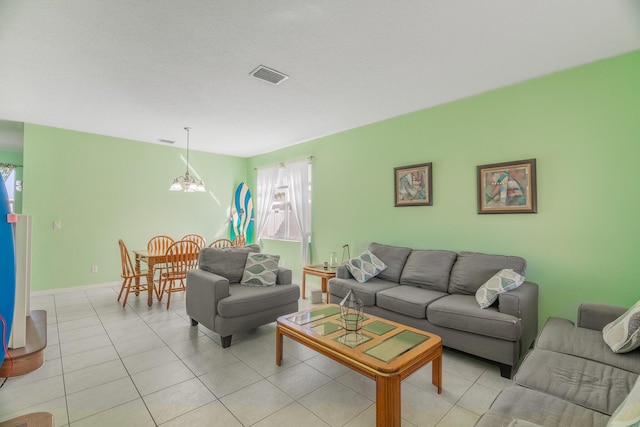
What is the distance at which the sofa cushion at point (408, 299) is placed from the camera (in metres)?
2.62

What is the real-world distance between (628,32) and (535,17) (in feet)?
2.64

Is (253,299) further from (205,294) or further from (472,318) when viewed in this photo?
(472,318)

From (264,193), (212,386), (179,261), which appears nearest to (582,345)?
(212,386)

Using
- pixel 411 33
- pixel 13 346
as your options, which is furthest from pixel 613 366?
pixel 13 346

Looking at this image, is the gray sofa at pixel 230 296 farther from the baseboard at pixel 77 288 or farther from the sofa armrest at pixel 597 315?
Result: the baseboard at pixel 77 288

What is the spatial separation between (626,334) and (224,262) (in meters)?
3.25

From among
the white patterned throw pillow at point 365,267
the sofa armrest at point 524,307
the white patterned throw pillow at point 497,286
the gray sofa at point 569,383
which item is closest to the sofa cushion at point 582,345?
the gray sofa at point 569,383

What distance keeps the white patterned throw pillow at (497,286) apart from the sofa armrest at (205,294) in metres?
2.26

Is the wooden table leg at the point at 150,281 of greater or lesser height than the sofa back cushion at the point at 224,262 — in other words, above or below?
below

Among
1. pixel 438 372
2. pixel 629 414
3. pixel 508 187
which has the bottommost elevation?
pixel 438 372

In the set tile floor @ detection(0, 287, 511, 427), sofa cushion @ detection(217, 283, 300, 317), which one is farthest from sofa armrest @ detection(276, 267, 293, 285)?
tile floor @ detection(0, 287, 511, 427)

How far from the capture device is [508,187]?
2.91m

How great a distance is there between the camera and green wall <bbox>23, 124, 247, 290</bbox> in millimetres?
4281

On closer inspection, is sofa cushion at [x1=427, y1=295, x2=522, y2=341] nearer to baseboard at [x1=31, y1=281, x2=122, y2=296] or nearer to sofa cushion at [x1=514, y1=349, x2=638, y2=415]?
sofa cushion at [x1=514, y1=349, x2=638, y2=415]
